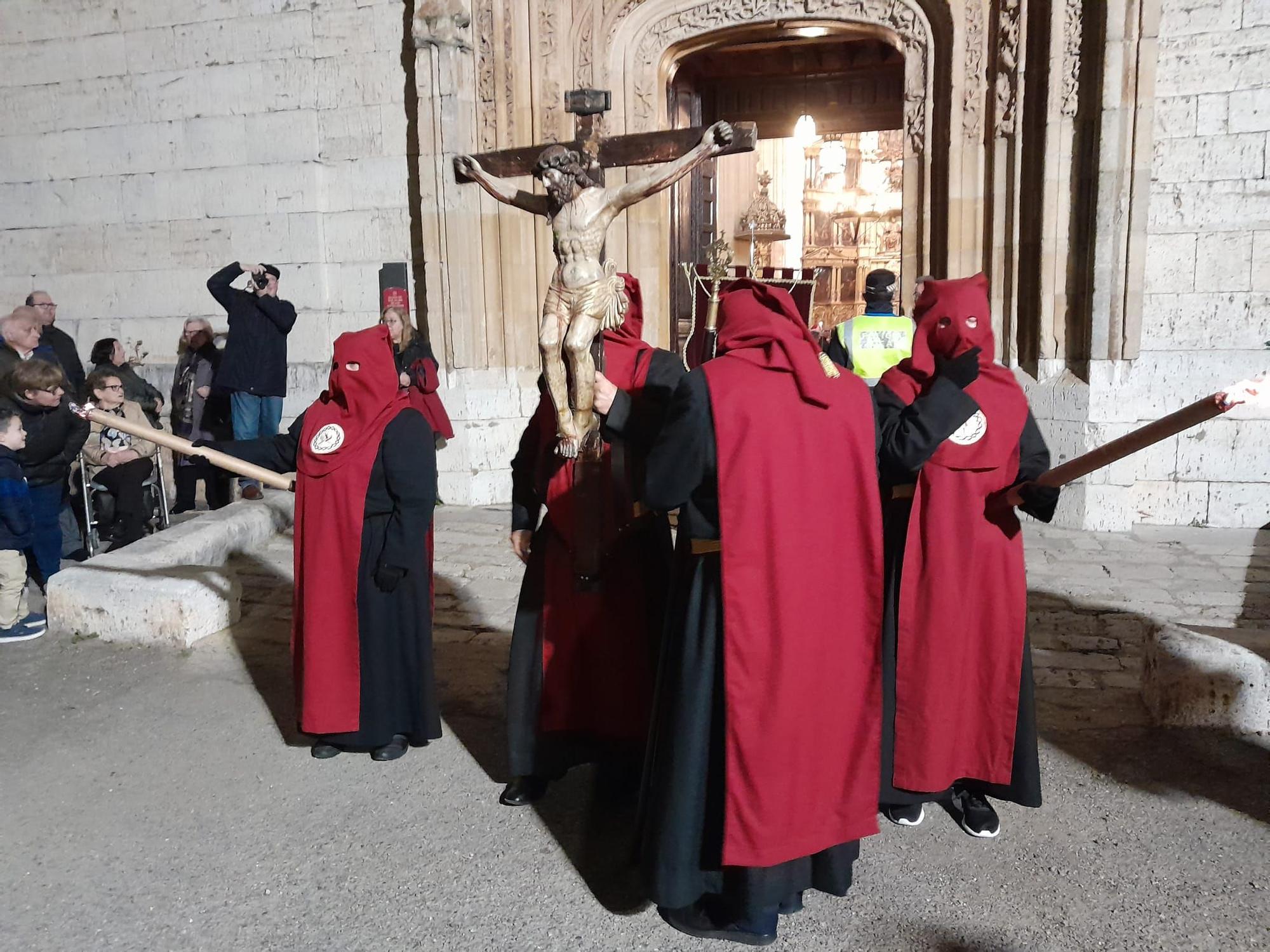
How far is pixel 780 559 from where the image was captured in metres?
2.56

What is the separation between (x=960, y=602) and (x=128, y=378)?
716cm

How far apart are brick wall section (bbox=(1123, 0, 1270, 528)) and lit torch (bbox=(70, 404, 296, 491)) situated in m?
5.68

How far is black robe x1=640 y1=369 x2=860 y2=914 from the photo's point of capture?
2.61 meters

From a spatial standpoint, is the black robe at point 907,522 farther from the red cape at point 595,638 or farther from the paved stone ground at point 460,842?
the red cape at point 595,638

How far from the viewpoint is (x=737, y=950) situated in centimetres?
276

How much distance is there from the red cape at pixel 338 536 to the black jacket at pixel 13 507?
2.44 meters

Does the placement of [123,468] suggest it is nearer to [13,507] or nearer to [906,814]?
[13,507]

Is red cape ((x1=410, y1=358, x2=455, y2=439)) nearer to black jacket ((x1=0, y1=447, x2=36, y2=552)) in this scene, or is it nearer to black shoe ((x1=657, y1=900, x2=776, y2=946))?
black jacket ((x1=0, y1=447, x2=36, y2=552))

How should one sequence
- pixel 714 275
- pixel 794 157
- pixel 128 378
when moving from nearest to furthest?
pixel 714 275 < pixel 128 378 < pixel 794 157

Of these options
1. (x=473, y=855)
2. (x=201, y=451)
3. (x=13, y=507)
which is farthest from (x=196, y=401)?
(x=473, y=855)

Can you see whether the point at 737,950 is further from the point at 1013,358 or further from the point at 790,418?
the point at 1013,358

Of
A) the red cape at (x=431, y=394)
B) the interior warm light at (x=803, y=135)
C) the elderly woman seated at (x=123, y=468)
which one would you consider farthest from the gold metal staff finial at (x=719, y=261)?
the interior warm light at (x=803, y=135)

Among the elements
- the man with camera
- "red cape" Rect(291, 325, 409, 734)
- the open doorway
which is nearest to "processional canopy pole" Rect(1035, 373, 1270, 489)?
"red cape" Rect(291, 325, 409, 734)

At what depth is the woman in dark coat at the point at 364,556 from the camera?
3854 mm
